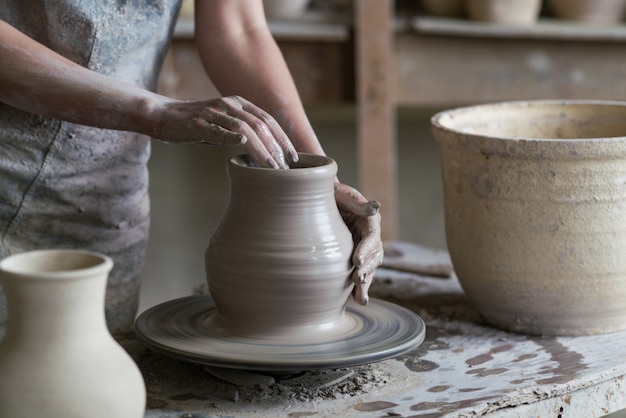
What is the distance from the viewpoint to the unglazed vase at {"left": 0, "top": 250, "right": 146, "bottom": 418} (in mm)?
1114

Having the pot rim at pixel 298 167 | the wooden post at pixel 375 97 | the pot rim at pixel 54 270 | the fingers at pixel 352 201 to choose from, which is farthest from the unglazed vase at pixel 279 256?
the wooden post at pixel 375 97

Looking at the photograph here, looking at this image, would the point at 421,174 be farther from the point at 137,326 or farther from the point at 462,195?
the point at 137,326

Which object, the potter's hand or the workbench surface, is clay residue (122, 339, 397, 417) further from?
the potter's hand

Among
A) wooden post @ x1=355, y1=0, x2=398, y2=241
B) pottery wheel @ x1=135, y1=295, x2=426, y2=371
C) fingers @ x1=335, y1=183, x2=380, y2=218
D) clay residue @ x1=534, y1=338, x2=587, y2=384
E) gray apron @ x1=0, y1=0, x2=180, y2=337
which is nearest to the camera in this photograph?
pottery wheel @ x1=135, y1=295, x2=426, y2=371

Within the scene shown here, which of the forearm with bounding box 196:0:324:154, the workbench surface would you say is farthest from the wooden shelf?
the workbench surface

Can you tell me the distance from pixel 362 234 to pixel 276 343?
0.28m

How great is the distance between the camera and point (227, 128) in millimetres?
1504

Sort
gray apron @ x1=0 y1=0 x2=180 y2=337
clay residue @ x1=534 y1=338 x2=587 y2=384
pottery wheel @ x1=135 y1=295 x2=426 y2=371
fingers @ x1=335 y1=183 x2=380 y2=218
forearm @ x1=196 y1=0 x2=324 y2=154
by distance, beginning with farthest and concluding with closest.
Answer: forearm @ x1=196 y1=0 x2=324 y2=154 < gray apron @ x1=0 y1=0 x2=180 y2=337 < fingers @ x1=335 y1=183 x2=380 y2=218 < clay residue @ x1=534 y1=338 x2=587 y2=384 < pottery wheel @ x1=135 y1=295 x2=426 y2=371

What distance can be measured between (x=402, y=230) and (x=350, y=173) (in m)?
0.42

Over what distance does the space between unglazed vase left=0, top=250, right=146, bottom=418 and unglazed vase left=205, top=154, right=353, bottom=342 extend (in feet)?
1.23

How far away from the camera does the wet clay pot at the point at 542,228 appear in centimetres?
172

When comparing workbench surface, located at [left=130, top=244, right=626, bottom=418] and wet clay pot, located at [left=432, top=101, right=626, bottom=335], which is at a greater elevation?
wet clay pot, located at [left=432, top=101, right=626, bottom=335]

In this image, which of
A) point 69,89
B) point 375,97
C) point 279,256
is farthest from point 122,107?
point 375,97

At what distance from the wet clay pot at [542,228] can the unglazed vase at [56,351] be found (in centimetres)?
86
